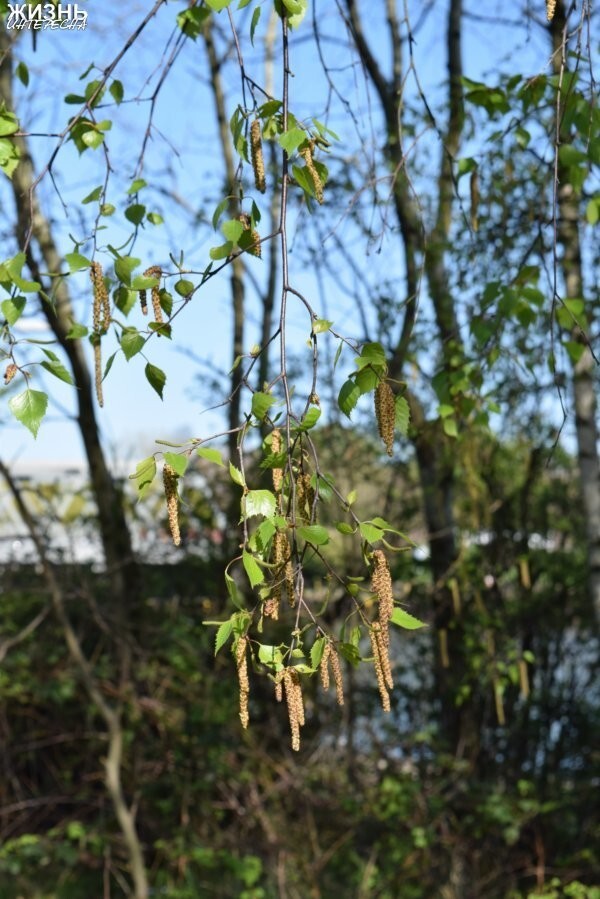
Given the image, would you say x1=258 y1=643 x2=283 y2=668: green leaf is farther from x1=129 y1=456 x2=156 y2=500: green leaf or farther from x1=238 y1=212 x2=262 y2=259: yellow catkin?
x1=238 y1=212 x2=262 y2=259: yellow catkin

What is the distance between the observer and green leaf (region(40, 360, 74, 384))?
1882mm

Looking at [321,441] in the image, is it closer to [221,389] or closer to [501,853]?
[221,389]

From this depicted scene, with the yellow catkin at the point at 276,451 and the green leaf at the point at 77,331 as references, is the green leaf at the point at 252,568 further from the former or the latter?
the green leaf at the point at 77,331

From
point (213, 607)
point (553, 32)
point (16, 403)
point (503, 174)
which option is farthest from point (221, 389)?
point (16, 403)

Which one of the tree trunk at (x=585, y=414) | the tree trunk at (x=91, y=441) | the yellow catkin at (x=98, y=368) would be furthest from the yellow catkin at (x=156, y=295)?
the tree trunk at (x=91, y=441)

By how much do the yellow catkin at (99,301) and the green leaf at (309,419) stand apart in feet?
2.09

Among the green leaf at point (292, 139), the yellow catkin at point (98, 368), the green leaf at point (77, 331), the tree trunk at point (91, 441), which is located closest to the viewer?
the green leaf at point (292, 139)

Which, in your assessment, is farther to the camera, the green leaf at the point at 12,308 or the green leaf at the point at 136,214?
the green leaf at the point at 136,214

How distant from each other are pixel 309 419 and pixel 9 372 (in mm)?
527

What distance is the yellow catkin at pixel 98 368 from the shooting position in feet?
6.50

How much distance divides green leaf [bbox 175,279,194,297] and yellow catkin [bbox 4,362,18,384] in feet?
1.06

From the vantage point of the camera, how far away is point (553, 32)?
4.64 metres

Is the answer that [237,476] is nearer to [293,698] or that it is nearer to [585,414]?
[293,698]

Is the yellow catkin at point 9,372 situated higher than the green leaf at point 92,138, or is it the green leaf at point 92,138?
the green leaf at point 92,138
